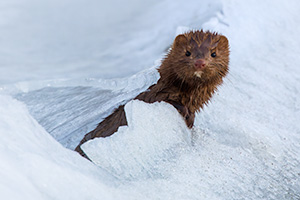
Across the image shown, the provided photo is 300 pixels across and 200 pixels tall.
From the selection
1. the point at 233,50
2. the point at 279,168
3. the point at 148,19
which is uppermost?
the point at 148,19

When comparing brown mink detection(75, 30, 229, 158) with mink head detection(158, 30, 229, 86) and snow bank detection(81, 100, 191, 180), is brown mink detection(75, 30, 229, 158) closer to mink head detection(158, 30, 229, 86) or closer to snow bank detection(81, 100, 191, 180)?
mink head detection(158, 30, 229, 86)

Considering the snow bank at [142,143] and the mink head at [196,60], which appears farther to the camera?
the mink head at [196,60]

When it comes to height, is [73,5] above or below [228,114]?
above

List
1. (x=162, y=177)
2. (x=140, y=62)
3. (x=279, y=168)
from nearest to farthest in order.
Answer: (x=162, y=177), (x=279, y=168), (x=140, y=62)

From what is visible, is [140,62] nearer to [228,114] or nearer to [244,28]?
[244,28]

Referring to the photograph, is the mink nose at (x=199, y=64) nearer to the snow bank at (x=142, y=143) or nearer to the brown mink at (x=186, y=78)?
the brown mink at (x=186, y=78)

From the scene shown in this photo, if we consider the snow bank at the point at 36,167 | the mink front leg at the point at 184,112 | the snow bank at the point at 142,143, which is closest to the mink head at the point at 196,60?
the mink front leg at the point at 184,112

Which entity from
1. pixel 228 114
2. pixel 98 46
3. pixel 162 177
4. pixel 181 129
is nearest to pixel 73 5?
pixel 98 46
